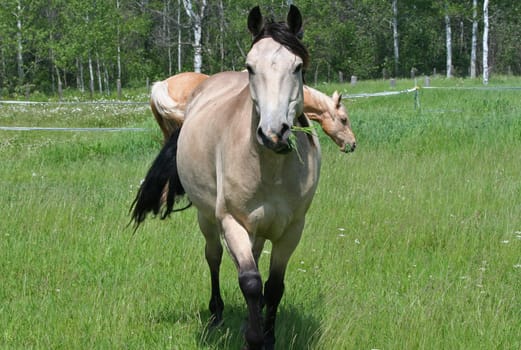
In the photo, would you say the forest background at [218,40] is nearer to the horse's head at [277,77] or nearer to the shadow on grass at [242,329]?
the shadow on grass at [242,329]

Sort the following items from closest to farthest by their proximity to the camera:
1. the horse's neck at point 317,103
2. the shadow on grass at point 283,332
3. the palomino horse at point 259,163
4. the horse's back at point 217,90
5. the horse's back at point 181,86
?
the palomino horse at point 259,163
the shadow on grass at point 283,332
the horse's back at point 217,90
the horse's back at point 181,86
the horse's neck at point 317,103

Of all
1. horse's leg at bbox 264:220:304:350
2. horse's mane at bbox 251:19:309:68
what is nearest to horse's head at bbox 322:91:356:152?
horse's leg at bbox 264:220:304:350

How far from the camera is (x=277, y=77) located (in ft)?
10.8

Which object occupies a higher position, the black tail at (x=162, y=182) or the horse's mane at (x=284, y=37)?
the horse's mane at (x=284, y=37)

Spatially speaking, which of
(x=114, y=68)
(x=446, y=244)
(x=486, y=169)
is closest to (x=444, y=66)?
(x=114, y=68)

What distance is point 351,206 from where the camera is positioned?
7598 mm

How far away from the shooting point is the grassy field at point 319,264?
4.22m

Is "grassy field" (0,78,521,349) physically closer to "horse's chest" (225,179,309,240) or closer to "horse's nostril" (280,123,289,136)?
"horse's chest" (225,179,309,240)

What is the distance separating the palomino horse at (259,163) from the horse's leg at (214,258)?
0.89 feet

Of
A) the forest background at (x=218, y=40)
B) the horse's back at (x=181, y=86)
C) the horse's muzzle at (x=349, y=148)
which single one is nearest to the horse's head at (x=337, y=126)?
the horse's muzzle at (x=349, y=148)

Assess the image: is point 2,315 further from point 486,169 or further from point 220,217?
point 486,169

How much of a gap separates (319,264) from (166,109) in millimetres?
2234

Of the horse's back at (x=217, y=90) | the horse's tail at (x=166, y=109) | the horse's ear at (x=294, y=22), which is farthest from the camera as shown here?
the horse's tail at (x=166, y=109)

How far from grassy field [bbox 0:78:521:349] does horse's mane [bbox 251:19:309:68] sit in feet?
5.14
